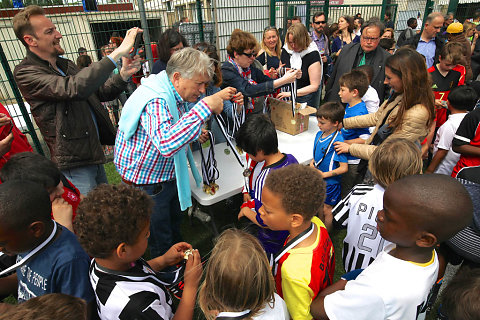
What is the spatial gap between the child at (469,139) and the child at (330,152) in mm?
936

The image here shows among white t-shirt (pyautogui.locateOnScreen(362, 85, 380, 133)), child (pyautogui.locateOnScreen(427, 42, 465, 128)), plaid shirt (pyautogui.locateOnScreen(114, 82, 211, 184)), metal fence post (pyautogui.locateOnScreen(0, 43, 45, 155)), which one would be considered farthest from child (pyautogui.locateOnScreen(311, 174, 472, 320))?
metal fence post (pyautogui.locateOnScreen(0, 43, 45, 155))

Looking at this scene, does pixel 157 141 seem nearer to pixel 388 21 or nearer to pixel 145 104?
pixel 145 104

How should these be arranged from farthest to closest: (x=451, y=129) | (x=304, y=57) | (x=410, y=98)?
(x=304, y=57) → (x=451, y=129) → (x=410, y=98)

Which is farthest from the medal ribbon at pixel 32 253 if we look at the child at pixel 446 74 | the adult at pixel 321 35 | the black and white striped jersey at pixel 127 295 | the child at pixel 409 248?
the adult at pixel 321 35

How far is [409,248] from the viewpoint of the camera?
111 cm

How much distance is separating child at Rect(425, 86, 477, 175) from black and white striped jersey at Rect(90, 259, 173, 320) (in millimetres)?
2855

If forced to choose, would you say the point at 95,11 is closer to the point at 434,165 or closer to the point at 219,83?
the point at 219,83

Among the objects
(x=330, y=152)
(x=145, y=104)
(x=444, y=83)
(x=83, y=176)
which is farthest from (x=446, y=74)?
(x=83, y=176)

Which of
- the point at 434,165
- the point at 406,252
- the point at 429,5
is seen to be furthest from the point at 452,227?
the point at 429,5

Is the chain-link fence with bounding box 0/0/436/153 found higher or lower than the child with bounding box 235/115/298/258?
higher

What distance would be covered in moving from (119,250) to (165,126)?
84cm

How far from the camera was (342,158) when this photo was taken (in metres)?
2.38

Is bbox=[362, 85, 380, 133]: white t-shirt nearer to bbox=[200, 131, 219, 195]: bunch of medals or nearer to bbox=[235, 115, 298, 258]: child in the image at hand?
bbox=[235, 115, 298, 258]: child

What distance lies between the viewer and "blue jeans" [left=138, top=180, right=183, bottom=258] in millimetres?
2049
